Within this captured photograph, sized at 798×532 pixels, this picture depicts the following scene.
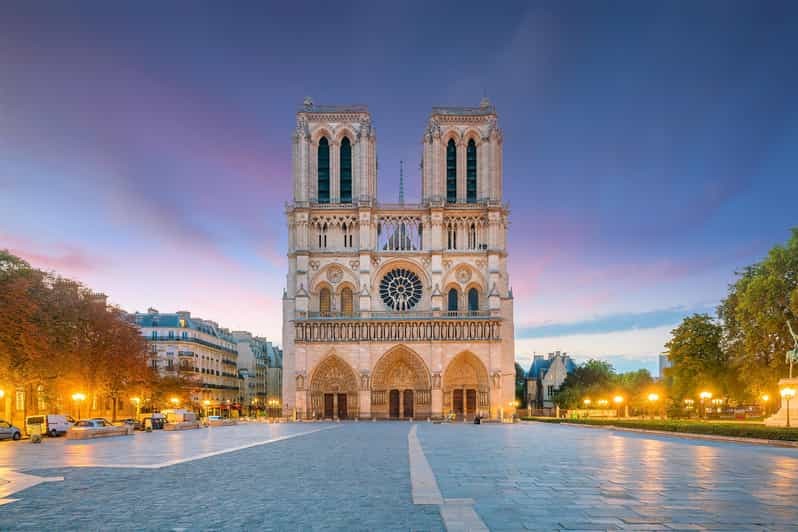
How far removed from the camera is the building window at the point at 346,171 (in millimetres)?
72825

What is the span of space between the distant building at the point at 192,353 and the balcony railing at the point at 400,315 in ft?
41.1

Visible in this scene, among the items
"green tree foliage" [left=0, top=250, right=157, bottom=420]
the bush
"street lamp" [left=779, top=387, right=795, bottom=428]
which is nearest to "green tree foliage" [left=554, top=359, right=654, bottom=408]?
the bush

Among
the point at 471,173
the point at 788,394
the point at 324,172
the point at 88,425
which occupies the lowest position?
the point at 88,425

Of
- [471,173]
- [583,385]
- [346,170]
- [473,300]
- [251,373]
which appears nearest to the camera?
[473,300]

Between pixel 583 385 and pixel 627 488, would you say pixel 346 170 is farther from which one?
pixel 627 488

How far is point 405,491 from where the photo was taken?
12109mm

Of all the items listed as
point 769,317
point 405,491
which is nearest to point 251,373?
point 769,317

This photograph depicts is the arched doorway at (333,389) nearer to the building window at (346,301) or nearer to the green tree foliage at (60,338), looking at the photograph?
the building window at (346,301)

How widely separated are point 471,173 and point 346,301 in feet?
61.2

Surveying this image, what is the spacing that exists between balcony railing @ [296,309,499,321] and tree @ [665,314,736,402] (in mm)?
22272

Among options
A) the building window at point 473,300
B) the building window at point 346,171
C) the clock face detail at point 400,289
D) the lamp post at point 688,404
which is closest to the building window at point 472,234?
the building window at point 473,300

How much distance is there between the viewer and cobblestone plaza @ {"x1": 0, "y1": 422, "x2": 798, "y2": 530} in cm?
925

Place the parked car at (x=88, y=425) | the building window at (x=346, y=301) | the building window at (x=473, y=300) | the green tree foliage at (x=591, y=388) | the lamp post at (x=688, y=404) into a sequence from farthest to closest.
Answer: the green tree foliage at (x=591, y=388) → the building window at (x=473, y=300) → the building window at (x=346, y=301) → the lamp post at (x=688, y=404) → the parked car at (x=88, y=425)

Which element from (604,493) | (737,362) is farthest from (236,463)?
(737,362)
